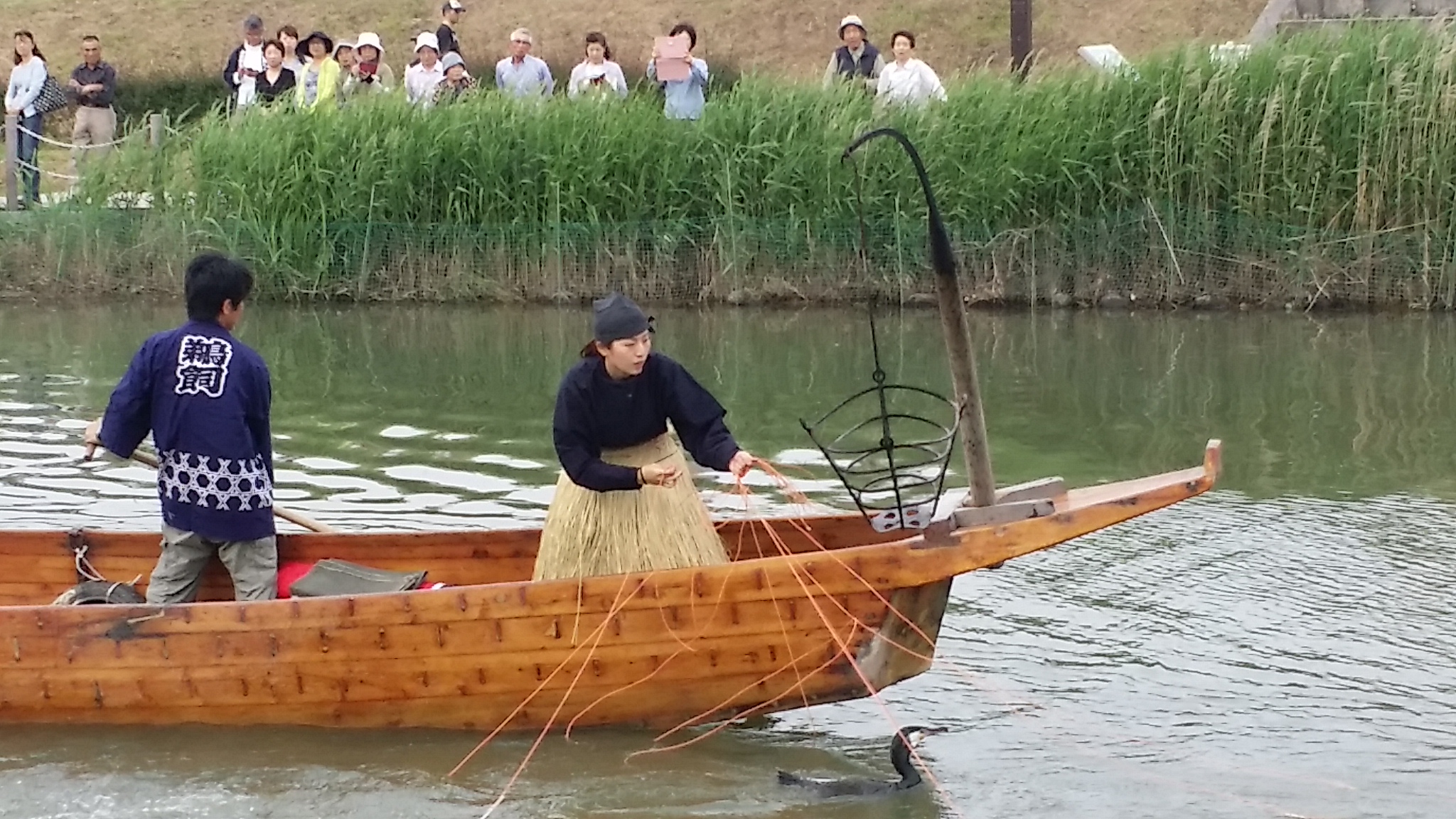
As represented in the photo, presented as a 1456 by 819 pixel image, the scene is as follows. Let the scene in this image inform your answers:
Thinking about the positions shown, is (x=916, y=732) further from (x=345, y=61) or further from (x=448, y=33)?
(x=345, y=61)

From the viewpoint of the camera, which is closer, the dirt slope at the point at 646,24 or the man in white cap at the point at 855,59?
the man in white cap at the point at 855,59

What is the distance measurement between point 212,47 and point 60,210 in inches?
510

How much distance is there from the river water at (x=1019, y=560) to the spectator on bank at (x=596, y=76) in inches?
86.1

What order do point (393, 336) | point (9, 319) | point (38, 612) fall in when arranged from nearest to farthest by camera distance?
point (38, 612) → point (393, 336) → point (9, 319)

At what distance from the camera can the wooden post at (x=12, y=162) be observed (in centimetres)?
1759

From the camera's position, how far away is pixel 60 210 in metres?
16.6

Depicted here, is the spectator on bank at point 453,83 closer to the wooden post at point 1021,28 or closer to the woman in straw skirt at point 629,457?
the wooden post at point 1021,28

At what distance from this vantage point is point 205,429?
254 inches

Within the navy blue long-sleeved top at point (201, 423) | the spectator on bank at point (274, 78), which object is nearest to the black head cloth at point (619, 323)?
the navy blue long-sleeved top at point (201, 423)

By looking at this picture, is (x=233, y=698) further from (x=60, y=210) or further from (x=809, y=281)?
(x=60, y=210)

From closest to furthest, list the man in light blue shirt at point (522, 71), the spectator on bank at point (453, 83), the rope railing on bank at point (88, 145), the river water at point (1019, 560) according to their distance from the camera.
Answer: the river water at point (1019, 560)
the spectator on bank at point (453, 83)
the man in light blue shirt at point (522, 71)
the rope railing on bank at point (88, 145)

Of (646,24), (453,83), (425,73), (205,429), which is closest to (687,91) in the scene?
(453,83)

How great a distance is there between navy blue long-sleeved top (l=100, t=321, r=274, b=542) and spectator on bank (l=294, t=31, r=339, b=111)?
10179mm

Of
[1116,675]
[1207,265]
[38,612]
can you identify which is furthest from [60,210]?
[1116,675]
